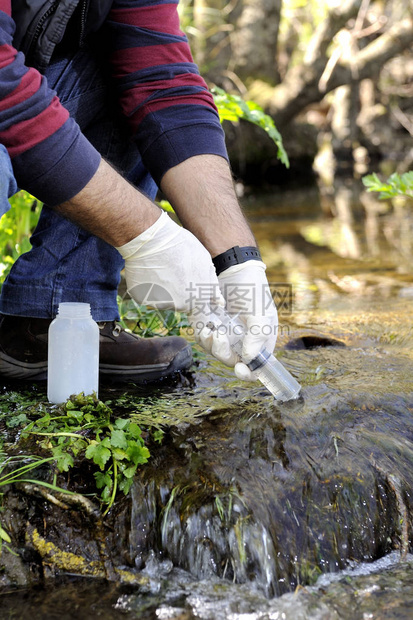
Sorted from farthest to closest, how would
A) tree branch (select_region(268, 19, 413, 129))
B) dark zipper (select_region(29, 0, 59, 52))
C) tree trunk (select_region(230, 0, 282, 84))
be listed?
tree trunk (select_region(230, 0, 282, 84)) < tree branch (select_region(268, 19, 413, 129)) < dark zipper (select_region(29, 0, 59, 52))

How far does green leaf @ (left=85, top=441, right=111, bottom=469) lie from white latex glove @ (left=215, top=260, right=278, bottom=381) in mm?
511

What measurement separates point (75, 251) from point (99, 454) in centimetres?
88

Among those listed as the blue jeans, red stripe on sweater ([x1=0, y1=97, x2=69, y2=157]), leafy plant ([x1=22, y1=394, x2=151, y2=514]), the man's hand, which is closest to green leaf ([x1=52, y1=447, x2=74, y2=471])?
leafy plant ([x1=22, y1=394, x2=151, y2=514])

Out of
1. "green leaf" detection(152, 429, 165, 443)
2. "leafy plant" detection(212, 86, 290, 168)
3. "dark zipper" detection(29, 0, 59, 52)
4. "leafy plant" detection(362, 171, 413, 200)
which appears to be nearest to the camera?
"green leaf" detection(152, 429, 165, 443)

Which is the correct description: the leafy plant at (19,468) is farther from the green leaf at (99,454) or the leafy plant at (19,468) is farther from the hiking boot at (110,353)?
the hiking boot at (110,353)

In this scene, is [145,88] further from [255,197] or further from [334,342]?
[255,197]

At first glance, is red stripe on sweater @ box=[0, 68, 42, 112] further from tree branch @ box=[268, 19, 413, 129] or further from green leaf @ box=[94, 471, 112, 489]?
tree branch @ box=[268, 19, 413, 129]

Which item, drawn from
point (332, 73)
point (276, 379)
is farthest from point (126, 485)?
point (332, 73)

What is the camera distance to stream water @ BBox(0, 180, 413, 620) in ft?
4.73

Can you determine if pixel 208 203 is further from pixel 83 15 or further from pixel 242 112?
pixel 242 112

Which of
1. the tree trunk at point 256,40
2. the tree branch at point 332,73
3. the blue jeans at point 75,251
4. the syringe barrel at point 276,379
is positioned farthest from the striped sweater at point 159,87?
the tree trunk at point 256,40

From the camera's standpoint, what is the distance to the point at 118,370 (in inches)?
89.9

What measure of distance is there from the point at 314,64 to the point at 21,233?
7.96 metres

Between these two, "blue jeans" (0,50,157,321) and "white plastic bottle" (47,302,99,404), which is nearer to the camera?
"white plastic bottle" (47,302,99,404)
